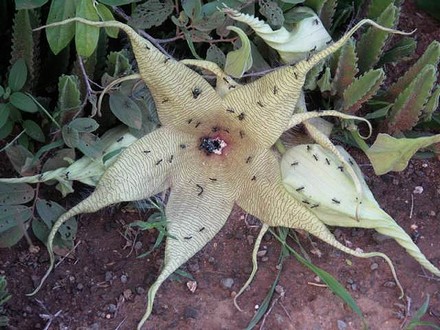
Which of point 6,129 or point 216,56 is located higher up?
point 216,56

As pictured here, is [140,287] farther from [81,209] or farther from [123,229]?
[81,209]

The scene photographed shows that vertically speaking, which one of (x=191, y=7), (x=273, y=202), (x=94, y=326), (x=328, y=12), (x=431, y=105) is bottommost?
(x=94, y=326)

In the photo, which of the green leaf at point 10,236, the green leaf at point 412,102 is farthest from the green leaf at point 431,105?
the green leaf at point 10,236

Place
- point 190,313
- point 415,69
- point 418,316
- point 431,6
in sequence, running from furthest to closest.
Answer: point 431,6
point 415,69
point 190,313
point 418,316

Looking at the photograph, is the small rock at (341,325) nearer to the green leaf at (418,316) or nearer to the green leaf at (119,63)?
the green leaf at (418,316)

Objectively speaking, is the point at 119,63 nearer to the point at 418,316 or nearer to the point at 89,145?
the point at 89,145

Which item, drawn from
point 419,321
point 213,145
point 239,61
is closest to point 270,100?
point 239,61

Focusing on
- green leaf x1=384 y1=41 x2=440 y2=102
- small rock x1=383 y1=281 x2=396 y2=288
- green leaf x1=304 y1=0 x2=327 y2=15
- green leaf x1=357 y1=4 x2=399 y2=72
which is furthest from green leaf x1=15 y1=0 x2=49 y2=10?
small rock x1=383 y1=281 x2=396 y2=288

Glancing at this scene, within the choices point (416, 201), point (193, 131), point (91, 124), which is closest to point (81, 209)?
point (91, 124)
